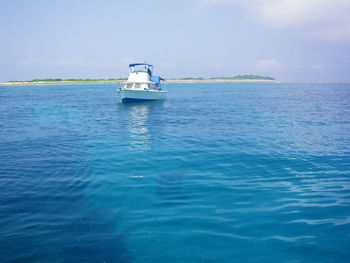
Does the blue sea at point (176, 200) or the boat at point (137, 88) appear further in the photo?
the boat at point (137, 88)

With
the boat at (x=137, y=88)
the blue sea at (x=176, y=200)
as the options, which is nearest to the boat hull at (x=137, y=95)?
the boat at (x=137, y=88)

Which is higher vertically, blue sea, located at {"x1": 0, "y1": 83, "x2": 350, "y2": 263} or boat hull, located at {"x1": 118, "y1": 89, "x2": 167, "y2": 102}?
boat hull, located at {"x1": 118, "y1": 89, "x2": 167, "y2": 102}

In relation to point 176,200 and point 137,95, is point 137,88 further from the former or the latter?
point 176,200

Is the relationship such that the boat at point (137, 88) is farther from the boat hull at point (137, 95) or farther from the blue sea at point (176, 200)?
the blue sea at point (176, 200)

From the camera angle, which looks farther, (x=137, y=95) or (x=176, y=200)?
(x=137, y=95)

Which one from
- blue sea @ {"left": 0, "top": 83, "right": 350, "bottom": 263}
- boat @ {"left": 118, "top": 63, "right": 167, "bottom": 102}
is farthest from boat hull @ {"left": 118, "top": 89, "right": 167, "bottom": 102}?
blue sea @ {"left": 0, "top": 83, "right": 350, "bottom": 263}

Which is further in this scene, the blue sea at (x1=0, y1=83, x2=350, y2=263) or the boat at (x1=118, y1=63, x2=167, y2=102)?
the boat at (x1=118, y1=63, x2=167, y2=102)

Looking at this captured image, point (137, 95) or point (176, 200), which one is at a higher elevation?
→ point (137, 95)

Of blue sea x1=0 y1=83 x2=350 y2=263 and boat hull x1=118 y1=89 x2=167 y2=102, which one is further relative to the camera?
boat hull x1=118 y1=89 x2=167 y2=102

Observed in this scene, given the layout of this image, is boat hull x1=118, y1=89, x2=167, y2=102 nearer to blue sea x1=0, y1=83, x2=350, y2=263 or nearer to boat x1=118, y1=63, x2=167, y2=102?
boat x1=118, y1=63, x2=167, y2=102

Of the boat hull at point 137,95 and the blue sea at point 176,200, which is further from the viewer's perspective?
the boat hull at point 137,95

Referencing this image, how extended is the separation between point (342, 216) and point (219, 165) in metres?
5.18

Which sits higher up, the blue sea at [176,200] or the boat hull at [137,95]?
the boat hull at [137,95]

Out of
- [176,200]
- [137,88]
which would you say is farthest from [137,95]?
[176,200]
